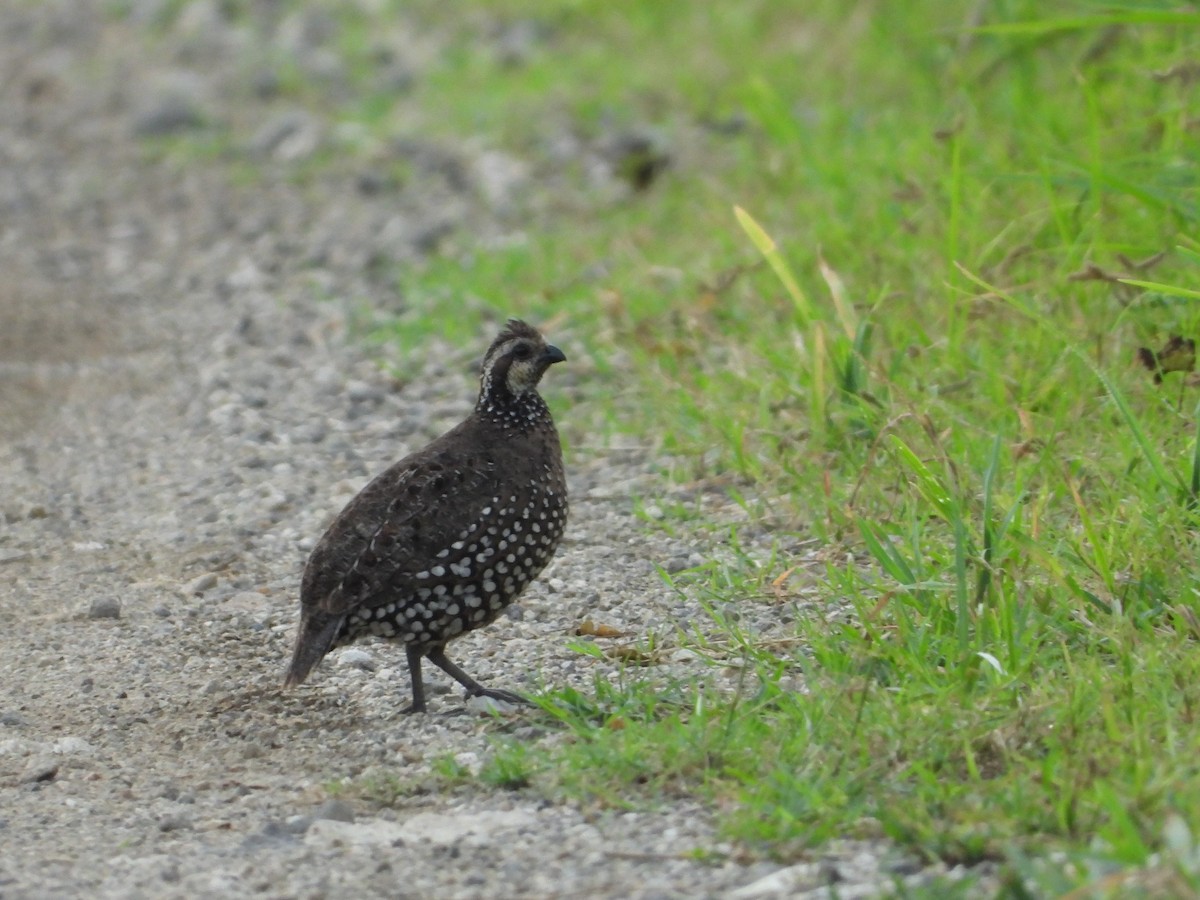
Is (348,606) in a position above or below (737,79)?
below

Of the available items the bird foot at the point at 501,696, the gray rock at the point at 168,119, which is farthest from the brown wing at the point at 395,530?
the gray rock at the point at 168,119

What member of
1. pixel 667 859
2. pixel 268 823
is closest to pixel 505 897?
pixel 667 859

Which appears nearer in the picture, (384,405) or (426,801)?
(426,801)

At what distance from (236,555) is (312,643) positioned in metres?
1.43

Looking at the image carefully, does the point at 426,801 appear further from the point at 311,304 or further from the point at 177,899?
the point at 311,304

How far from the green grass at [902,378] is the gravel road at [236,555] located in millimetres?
257

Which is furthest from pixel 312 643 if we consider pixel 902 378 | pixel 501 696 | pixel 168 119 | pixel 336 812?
pixel 168 119

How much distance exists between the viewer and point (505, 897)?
153 inches

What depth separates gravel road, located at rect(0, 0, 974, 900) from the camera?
414 cm

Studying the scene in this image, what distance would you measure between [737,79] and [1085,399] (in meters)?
4.92

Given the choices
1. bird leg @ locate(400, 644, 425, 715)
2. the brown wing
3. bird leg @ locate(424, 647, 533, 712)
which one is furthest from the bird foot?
the brown wing

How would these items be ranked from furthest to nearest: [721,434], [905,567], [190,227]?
[190,227] < [721,434] < [905,567]

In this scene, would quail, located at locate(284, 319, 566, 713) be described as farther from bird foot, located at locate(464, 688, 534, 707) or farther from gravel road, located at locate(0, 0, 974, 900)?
gravel road, located at locate(0, 0, 974, 900)

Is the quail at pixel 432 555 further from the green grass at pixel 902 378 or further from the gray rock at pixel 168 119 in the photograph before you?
the gray rock at pixel 168 119
